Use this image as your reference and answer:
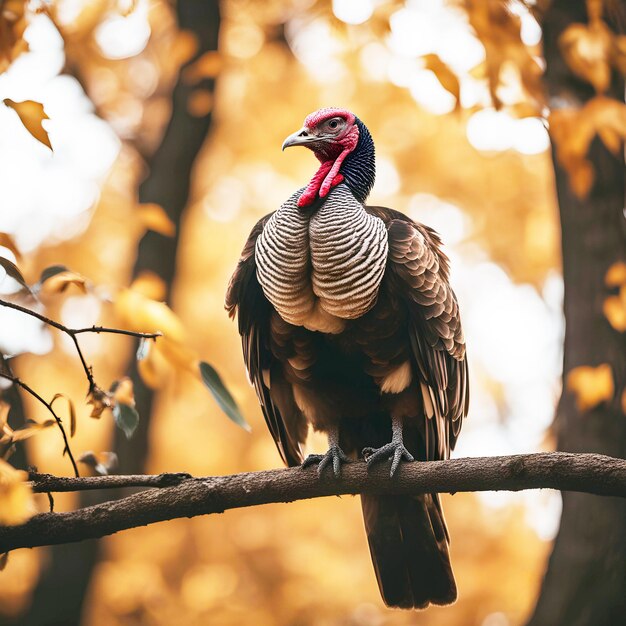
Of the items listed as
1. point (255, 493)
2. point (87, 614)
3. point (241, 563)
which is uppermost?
point (255, 493)

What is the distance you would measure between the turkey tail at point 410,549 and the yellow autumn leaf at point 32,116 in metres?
2.35

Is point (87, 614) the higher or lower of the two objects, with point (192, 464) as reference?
lower

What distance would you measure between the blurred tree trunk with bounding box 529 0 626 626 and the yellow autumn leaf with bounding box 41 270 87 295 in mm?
2734

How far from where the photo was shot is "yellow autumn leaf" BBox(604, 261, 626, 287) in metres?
4.40

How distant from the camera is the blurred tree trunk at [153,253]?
17.6ft

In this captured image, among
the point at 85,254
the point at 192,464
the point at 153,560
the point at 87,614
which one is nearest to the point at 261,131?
the point at 85,254

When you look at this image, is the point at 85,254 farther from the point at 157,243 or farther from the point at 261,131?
the point at 157,243

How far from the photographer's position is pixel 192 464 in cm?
878

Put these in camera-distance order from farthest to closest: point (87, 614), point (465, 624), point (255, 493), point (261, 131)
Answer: point (261, 131), point (465, 624), point (87, 614), point (255, 493)

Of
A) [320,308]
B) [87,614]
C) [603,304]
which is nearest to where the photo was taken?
[320,308]

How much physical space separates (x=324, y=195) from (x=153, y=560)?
A: 18.8 ft

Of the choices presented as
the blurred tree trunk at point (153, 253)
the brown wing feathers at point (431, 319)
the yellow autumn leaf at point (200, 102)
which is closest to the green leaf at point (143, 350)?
the brown wing feathers at point (431, 319)

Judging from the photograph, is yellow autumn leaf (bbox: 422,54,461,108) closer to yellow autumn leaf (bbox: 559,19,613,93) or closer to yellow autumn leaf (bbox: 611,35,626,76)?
yellow autumn leaf (bbox: 559,19,613,93)

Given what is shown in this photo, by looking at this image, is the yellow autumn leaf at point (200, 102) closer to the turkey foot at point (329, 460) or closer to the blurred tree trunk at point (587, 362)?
the blurred tree trunk at point (587, 362)
